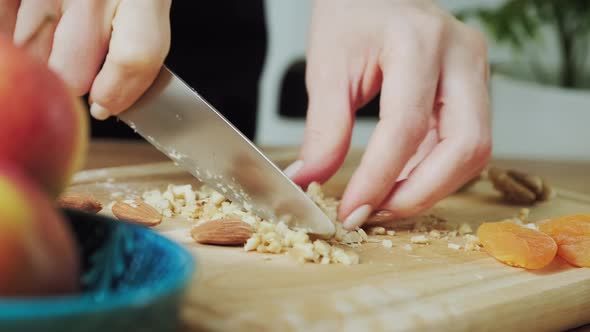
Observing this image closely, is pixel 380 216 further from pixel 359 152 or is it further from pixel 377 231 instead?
pixel 359 152

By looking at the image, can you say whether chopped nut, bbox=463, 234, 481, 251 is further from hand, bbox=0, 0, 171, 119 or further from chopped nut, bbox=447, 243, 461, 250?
hand, bbox=0, 0, 171, 119

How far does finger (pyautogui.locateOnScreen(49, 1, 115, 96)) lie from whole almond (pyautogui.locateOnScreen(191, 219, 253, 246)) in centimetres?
23

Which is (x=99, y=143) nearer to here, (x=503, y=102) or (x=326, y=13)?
(x=326, y=13)

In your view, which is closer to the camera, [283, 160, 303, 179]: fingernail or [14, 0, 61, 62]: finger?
[14, 0, 61, 62]: finger

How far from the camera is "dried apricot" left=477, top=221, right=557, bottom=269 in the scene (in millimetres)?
861

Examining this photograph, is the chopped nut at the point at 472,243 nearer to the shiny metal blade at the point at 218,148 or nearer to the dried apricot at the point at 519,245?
the dried apricot at the point at 519,245

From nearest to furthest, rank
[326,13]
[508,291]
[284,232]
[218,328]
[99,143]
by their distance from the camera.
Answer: [218,328]
[508,291]
[284,232]
[326,13]
[99,143]

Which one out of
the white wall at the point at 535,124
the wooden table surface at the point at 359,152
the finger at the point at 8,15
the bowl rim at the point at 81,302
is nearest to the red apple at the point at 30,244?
the bowl rim at the point at 81,302

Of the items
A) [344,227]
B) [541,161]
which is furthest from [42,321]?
[541,161]

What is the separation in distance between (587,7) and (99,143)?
1823 millimetres

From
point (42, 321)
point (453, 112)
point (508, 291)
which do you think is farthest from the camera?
point (453, 112)

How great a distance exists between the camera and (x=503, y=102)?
245 centimetres

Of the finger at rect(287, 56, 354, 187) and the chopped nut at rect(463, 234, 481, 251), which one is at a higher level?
the finger at rect(287, 56, 354, 187)

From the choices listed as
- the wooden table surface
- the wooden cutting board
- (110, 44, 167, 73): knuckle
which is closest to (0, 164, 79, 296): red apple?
the wooden cutting board
